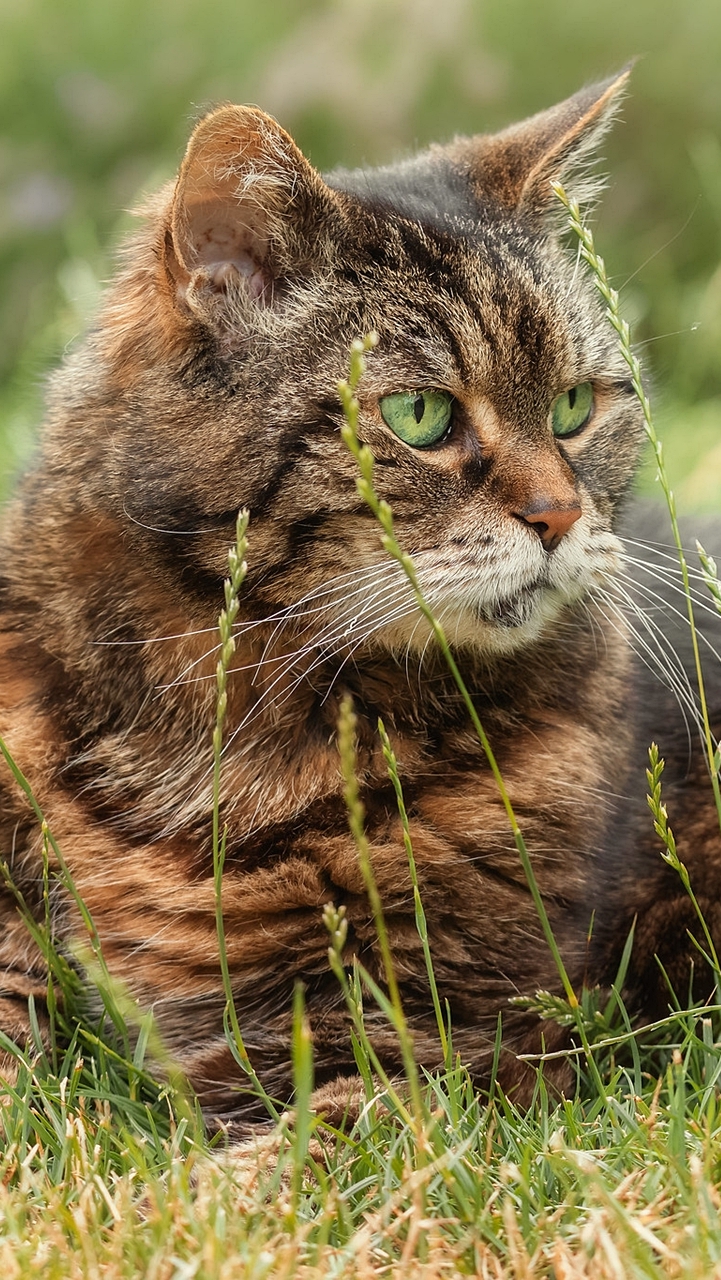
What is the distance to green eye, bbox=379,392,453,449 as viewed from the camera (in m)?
1.67

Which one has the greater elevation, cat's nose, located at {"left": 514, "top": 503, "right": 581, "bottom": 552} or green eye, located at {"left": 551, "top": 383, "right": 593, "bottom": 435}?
green eye, located at {"left": 551, "top": 383, "right": 593, "bottom": 435}

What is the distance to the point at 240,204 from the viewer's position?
169 centimetres

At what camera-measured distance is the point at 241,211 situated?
1.70 meters

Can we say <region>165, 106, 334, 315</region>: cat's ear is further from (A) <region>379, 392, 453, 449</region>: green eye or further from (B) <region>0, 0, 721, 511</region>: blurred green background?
(B) <region>0, 0, 721, 511</region>: blurred green background

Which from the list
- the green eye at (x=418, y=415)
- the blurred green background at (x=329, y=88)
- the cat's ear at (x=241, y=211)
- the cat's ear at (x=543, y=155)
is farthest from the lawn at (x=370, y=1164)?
the blurred green background at (x=329, y=88)

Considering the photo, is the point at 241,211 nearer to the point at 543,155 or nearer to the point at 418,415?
the point at 418,415

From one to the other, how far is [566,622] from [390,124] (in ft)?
16.8

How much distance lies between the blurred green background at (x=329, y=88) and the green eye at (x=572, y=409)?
14.4ft

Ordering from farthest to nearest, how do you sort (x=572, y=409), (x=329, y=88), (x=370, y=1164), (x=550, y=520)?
(x=329, y=88) < (x=572, y=409) < (x=550, y=520) < (x=370, y=1164)

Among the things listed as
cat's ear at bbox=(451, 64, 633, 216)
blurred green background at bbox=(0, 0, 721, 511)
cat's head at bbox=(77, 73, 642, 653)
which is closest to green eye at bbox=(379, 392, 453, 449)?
cat's head at bbox=(77, 73, 642, 653)

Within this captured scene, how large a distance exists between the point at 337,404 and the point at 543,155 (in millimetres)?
589

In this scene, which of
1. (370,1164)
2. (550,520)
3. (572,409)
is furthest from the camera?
(572,409)

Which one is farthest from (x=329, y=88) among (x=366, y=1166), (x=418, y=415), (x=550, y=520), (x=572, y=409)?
(x=366, y=1166)

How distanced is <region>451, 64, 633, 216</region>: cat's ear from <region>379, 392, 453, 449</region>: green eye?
1.37 ft
